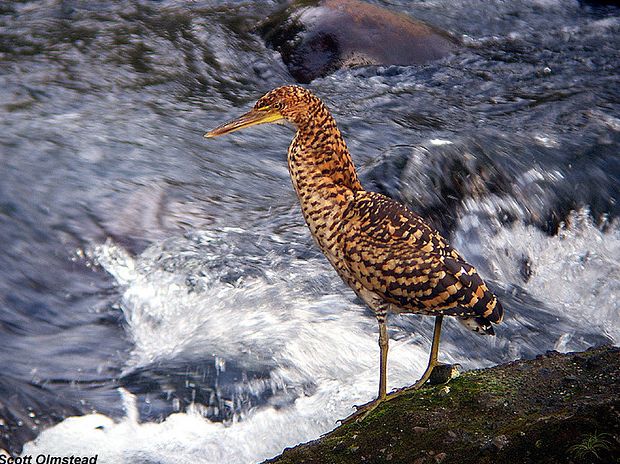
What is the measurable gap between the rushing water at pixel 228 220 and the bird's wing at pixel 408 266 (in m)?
0.75

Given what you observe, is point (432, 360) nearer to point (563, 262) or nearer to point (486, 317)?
point (486, 317)

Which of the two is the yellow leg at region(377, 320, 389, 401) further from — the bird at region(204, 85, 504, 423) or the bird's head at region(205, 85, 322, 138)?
the bird's head at region(205, 85, 322, 138)

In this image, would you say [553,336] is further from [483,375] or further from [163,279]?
[163,279]

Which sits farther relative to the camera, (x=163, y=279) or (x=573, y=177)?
(x=573, y=177)

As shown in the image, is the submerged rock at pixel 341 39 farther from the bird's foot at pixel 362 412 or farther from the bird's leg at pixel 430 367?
the bird's foot at pixel 362 412

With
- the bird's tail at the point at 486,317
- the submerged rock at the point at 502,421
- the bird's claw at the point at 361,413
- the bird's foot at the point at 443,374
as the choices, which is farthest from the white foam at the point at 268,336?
the bird's tail at the point at 486,317

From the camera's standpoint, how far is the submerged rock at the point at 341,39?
923 centimetres

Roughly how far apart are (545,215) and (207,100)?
123 inches

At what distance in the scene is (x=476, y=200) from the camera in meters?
6.69

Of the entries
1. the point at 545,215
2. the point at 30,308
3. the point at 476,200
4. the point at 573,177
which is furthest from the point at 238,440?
the point at 573,177

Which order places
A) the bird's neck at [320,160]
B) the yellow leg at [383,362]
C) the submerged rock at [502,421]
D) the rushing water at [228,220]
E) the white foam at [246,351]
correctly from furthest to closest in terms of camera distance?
1. the rushing water at [228,220]
2. the bird's neck at [320,160]
3. the white foam at [246,351]
4. the yellow leg at [383,362]
5. the submerged rock at [502,421]

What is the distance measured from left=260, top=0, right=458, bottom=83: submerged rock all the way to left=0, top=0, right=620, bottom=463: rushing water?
0.22 meters

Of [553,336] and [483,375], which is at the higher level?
[483,375]

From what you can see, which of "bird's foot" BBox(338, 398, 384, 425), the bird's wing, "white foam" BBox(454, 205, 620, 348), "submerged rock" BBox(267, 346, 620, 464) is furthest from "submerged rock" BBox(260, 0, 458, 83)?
"submerged rock" BBox(267, 346, 620, 464)
